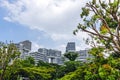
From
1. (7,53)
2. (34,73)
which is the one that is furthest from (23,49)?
(7,53)

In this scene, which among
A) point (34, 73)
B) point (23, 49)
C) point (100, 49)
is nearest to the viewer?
point (100, 49)

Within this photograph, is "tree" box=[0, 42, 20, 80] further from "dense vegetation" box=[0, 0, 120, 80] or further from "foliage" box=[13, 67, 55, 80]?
"foliage" box=[13, 67, 55, 80]

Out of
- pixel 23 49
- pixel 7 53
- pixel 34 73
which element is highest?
pixel 23 49

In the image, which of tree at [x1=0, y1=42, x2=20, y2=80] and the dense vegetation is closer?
the dense vegetation

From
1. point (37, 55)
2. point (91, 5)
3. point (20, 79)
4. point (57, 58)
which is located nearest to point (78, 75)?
point (91, 5)

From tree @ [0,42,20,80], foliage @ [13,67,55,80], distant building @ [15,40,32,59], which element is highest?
distant building @ [15,40,32,59]

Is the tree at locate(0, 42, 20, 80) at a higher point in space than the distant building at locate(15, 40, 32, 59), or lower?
lower

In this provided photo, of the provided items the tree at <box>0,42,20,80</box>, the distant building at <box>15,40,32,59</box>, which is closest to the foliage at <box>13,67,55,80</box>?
the distant building at <box>15,40,32,59</box>

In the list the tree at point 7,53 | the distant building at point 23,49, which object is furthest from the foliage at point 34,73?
the tree at point 7,53

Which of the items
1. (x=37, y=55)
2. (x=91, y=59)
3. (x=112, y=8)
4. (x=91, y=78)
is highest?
(x=37, y=55)

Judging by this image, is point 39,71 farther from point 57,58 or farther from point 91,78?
point 57,58

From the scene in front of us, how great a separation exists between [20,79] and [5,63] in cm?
923

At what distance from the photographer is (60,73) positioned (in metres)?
39.9

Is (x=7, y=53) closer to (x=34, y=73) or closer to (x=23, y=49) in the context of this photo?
(x=34, y=73)
